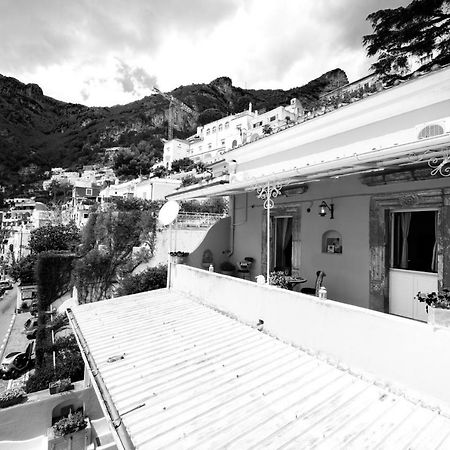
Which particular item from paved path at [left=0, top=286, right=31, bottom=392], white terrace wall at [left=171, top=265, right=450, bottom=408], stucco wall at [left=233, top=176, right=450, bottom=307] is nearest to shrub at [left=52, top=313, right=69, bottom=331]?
paved path at [left=0, top=286, right=31, bottom=392]

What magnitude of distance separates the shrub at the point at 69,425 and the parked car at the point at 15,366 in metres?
14.3

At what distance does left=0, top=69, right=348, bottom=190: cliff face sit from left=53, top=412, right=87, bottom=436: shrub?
109 metres

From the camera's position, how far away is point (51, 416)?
1203 cm

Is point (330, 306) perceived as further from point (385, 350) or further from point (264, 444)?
point (264, 444)

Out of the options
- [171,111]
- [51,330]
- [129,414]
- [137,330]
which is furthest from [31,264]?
[171,111]

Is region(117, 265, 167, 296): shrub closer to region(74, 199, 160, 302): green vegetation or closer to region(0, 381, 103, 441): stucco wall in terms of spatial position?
region(74, 199, 160, 302): green vegetation

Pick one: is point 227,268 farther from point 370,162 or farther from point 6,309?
point 6,309

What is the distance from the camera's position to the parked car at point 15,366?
840 inches

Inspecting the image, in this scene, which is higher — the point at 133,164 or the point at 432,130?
the point at 133,164

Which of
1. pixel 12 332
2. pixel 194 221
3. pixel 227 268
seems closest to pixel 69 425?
pixel 227 268

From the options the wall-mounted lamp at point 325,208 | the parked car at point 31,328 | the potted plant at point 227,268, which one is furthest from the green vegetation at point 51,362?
the wall-mounted lamp at point 325,208

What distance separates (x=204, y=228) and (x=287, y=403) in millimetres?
16837

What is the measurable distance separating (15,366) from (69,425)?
15.4 metres

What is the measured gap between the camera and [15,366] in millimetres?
21969
